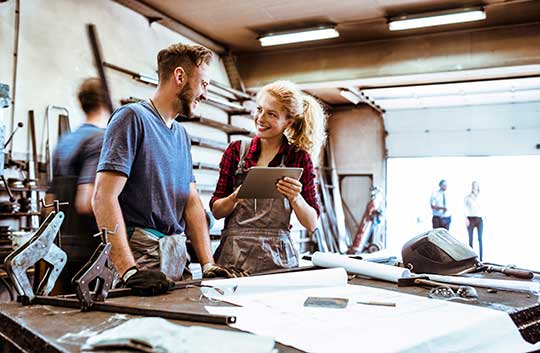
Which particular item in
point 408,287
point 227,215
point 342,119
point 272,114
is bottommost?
point 408,287

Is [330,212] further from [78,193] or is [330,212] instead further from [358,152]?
[78,193]

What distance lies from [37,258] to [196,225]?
0.88 meters

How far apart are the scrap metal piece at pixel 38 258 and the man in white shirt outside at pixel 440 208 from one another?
808cm

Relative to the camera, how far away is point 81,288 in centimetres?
110

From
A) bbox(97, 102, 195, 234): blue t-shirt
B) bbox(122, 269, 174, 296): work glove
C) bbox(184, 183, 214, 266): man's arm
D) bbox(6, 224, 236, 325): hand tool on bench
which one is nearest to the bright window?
bbox(184, 183, 214, 266): man's arm

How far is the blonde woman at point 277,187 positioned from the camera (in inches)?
83.0

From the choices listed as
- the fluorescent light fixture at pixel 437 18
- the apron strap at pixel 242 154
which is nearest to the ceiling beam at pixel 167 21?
the fluorescent light fixture at pixel 437 18

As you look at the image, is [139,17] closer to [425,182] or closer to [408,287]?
[408,287]

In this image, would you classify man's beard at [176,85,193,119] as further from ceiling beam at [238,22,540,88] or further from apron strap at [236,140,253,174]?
ceiling beam at [238,22,540,88]

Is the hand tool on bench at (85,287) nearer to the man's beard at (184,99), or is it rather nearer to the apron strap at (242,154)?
the man's beard at (184,99)

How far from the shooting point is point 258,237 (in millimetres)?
2131

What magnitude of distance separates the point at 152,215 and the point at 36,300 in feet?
2.06

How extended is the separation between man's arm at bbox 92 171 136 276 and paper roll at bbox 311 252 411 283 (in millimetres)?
674

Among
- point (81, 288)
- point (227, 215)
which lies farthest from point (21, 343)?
point (227, 215)
